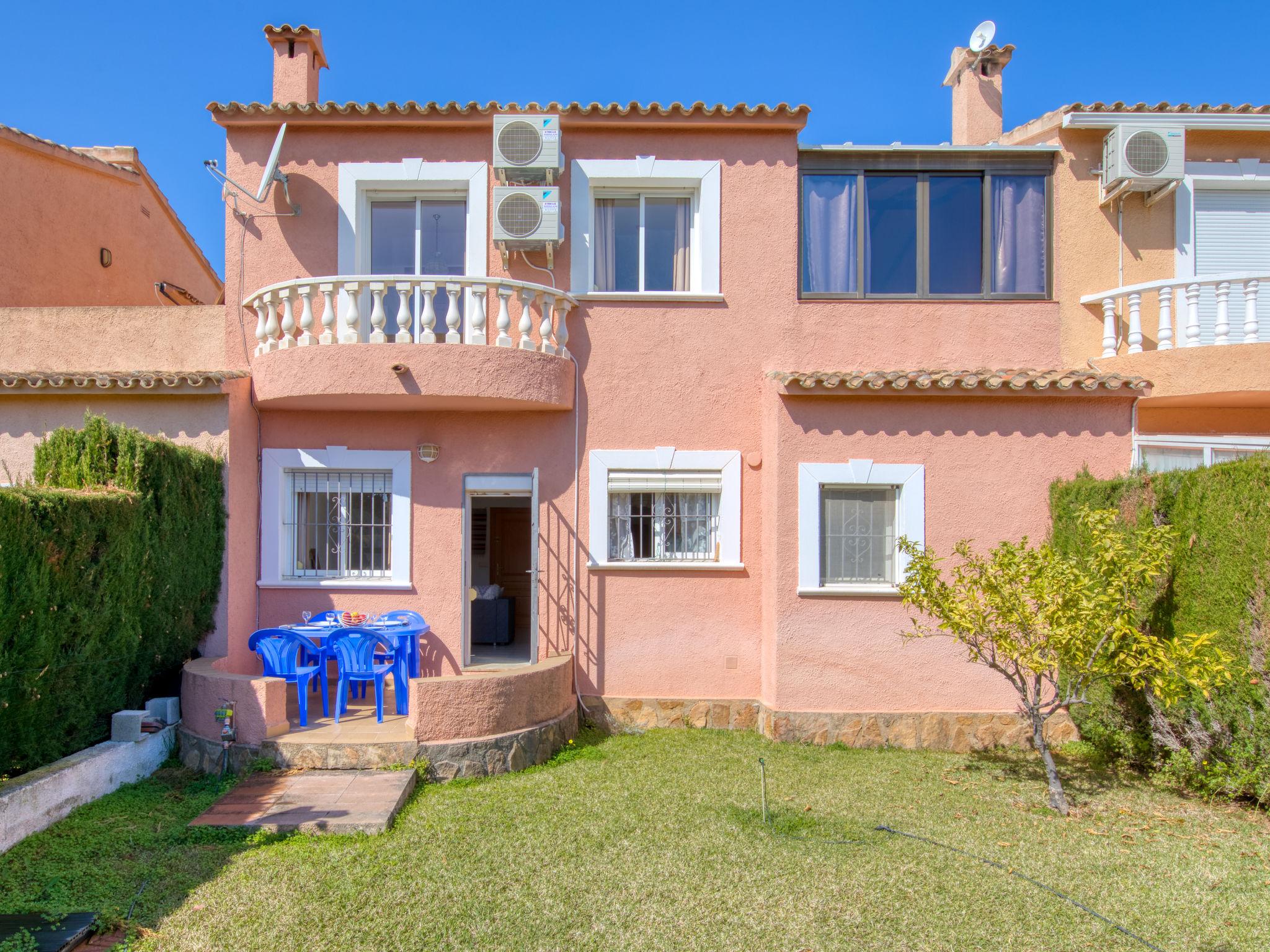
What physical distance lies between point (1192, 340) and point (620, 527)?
25.2 ft

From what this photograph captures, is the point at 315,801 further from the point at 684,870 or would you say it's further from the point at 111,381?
the point at 111,381

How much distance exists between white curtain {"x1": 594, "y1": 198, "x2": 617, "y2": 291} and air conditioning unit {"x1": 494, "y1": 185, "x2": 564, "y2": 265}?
33.3 inches

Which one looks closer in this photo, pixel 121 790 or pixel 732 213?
pixel 121 790

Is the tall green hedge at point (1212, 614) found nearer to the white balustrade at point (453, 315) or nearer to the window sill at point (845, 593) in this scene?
the window sill at point (845, 593)

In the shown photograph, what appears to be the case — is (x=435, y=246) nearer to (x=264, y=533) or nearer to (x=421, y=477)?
(x=421, y=477)

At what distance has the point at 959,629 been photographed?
7551mm

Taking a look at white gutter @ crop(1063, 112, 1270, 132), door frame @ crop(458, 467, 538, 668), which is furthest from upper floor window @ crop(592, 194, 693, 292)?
white gutter @ crop(1063, 112, 1270, 132)

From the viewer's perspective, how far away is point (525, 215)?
10.1 metres

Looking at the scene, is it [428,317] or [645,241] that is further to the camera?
[645,241]

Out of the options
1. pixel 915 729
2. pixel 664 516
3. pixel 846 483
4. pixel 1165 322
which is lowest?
pixel 915 729

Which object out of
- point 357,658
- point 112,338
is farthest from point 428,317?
point 112,338

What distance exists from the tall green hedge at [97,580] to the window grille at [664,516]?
16.3ft

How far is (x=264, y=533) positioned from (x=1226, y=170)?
1409 centimetres

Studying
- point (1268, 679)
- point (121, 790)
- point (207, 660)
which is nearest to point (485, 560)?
point (207, 660)
